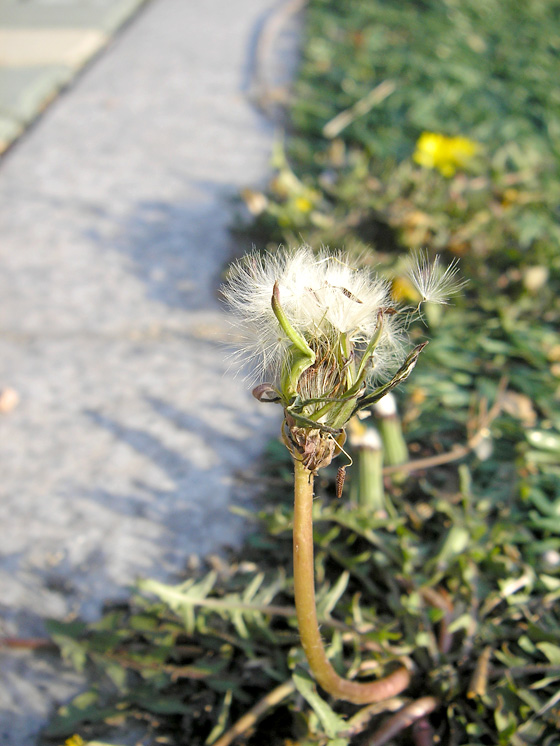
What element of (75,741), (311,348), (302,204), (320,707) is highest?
(311,348)

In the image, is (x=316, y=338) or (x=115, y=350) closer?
(x=316, y=338)

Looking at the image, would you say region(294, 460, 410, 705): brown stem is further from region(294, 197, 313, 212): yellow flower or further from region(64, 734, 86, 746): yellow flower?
region(294, 197, 313, 212): yellow flower

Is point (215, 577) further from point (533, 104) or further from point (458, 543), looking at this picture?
point (533, 104)

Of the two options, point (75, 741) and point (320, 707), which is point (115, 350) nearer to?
point (75, 741)

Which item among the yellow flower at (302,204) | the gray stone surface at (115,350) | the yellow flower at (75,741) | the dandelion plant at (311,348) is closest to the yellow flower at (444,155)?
the yellow flower at (302,204)

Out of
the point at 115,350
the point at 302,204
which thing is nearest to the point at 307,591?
the point at 115,350
